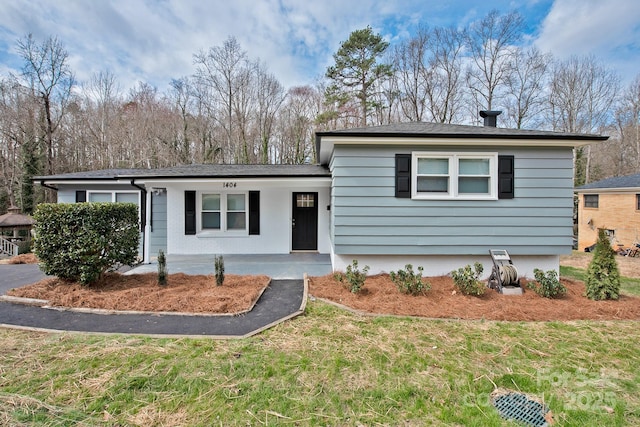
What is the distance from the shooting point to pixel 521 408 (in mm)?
2252

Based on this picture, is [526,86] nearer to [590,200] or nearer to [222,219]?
[590,200]

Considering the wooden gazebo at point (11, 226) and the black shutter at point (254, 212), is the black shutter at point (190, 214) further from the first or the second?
the wooden gazebo at point (11, 226)

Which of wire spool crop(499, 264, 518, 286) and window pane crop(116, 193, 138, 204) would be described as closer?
wire spool crop(499, 264, 518, 286)

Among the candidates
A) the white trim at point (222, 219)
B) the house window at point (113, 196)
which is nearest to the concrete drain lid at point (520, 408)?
the white trim at point (222, 219)

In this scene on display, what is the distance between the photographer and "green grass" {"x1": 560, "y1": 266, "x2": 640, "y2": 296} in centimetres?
570

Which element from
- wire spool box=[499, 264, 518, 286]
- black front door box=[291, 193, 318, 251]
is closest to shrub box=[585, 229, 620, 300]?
wire spool box=[499, 264, 518, 286]

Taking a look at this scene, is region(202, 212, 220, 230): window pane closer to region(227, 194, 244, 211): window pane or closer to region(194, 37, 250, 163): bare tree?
region(227, 194, 244, 211): window pane

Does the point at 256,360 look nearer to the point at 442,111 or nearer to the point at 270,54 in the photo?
the point at 270,54

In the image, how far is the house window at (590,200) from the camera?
16458 millimetres

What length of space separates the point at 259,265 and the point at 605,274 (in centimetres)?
672

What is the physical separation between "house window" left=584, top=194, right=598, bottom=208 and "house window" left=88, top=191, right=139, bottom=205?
2284 centimetres

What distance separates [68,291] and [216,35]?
1792 centimetres

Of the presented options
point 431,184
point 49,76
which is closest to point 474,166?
point 431,184

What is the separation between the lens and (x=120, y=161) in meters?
19.5
